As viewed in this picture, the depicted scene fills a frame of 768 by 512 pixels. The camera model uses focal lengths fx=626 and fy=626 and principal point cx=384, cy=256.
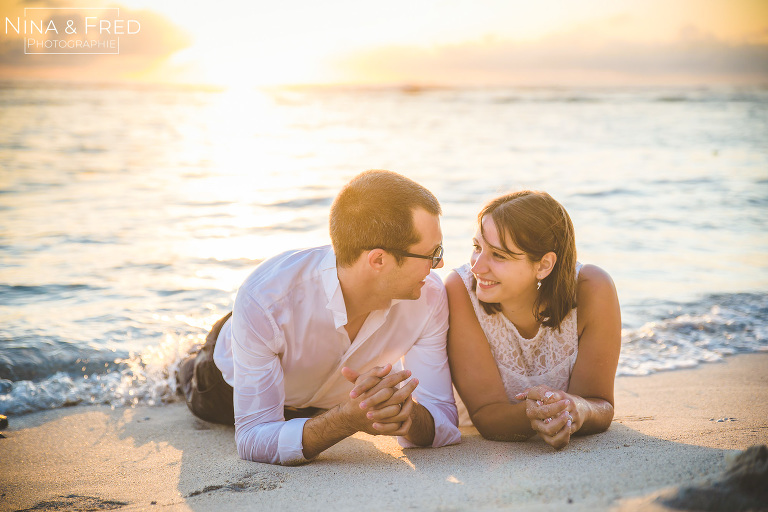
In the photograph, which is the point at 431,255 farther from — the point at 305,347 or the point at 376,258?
the point at 305,347

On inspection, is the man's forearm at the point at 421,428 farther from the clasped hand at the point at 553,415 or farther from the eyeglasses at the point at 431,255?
the eyeglasses at the point at 431,255

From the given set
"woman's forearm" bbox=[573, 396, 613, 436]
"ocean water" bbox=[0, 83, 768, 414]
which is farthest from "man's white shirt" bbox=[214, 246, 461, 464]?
"ocean water" bbox=[0, 83, 768, 414]

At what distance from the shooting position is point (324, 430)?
3.31 meters

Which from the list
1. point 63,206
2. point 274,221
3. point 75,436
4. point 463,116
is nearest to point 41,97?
point 463,116

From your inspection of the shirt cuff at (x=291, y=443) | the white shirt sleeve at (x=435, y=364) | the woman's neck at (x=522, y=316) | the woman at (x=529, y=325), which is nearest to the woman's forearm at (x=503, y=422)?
the woman at (x=529, y=325)

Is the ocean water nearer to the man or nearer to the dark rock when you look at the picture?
the man

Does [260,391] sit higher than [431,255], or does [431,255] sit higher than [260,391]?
[431,255]

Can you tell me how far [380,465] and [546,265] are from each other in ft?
5.02

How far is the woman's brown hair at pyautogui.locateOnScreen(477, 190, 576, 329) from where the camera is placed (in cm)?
367

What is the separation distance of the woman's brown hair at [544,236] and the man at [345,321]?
42cm

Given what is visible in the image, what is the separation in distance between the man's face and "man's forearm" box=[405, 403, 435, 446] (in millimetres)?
663

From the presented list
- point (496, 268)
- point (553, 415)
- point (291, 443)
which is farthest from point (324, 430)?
point (496, 268)

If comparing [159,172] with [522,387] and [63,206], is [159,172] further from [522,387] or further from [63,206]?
[522,387]

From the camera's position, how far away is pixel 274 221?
12.5 meters
